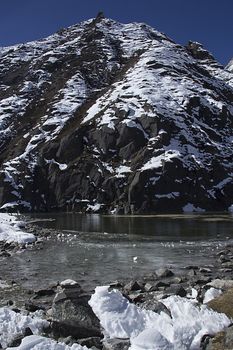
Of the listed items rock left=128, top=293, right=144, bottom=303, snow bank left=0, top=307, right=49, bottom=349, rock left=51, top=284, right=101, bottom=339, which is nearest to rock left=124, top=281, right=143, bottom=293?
rock left=128, top=293, right=144, bottom=303

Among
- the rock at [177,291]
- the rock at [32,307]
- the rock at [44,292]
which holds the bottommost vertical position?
the rock at [32,307]

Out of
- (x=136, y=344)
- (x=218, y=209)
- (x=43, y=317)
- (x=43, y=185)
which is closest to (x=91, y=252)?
(x=43, y=317)

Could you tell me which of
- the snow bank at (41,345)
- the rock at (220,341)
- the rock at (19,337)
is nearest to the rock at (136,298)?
the rock at (19,337)

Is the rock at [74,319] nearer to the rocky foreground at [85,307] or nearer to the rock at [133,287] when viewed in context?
the rocky foreground at [85,307]

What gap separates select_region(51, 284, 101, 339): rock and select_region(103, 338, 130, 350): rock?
0.83 m

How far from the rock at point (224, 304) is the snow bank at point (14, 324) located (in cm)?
585

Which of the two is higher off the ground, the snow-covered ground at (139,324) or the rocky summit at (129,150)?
the rocky summit at (129,150)

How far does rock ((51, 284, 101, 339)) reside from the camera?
50.6 feet

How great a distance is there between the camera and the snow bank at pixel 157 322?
1380cm

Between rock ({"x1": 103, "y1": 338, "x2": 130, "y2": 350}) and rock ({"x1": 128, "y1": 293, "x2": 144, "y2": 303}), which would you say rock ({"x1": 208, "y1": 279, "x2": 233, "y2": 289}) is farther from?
rock ({"x1": 103, "y1": 338, "x2": 130, "y2": 350})

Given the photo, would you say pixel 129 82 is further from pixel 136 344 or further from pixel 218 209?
pixel 136 344

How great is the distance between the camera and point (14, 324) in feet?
51.0

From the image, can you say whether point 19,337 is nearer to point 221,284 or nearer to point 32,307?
point 32,307

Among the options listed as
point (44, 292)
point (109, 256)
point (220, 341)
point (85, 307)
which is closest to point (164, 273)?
point (44, 292)
